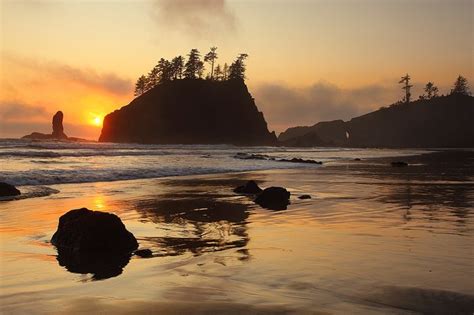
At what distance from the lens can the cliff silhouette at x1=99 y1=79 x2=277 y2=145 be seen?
466ft

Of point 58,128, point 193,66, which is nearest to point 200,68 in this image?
point 193,66

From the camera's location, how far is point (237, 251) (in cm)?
834

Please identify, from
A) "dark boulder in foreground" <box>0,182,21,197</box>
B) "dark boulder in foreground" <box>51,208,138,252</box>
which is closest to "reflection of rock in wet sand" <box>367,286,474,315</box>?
"dark boulder in foreground" <box>51,208,138,252</box>

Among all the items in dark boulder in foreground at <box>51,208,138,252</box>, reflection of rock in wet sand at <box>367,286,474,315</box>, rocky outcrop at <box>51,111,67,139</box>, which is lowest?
reflection of rock in wet sand at <box>367,286,474,315</box>

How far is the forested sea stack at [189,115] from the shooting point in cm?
14225

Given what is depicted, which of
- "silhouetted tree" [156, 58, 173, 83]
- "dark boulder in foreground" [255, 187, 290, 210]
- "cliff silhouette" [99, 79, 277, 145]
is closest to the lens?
"dark boulder in foreground" [255, 187, 290, 210]

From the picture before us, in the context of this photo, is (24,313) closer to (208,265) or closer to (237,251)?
(208,265)

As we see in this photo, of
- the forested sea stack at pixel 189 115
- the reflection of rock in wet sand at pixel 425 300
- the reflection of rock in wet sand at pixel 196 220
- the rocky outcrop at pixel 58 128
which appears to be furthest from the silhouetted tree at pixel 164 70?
the reflection of rock in wet sand at pixel 425 300

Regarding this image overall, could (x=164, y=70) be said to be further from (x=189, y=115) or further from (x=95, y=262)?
(x=95, y=262)

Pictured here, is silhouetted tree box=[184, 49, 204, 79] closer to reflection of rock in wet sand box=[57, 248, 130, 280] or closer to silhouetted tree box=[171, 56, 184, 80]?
silhouetted tree box=[171, 56, 184, 80]

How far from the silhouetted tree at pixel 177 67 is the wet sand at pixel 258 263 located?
150 metres

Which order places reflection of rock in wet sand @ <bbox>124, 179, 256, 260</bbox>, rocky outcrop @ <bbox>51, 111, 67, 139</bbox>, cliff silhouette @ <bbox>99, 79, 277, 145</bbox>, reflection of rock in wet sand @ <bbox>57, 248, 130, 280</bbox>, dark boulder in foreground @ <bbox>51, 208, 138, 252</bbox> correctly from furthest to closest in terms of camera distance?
rocky outcrop @ <bbox>51, 111, 67, 139</bbox> → cliff silhouette @ <bbox>99, 79, 277, 145</bbox> → reflection of rock in wet sand @ <bbox>124, 179, 256, 260</bbox> → dark boulder in foreground @ <bbox>51, 208, 138, 252</bbox> → reflection of rock in wet sand @ <bbox>57, 248, 130, 280</bbox>

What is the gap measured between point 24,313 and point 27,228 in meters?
6.18

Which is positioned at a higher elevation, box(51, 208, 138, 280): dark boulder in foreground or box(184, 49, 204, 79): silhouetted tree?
box(184, 49, 204, 79): silhouetted tree
